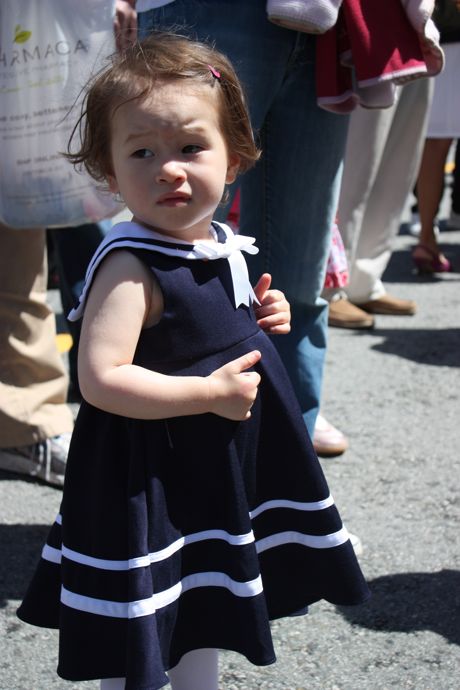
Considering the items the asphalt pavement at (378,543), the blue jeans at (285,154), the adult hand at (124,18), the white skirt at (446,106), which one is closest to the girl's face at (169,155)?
the blue jeans at (285,154)

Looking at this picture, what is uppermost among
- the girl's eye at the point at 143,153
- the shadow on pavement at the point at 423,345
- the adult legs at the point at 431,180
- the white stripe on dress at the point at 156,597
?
the girl's eye at the point at 143,153

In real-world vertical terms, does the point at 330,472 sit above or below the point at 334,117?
below

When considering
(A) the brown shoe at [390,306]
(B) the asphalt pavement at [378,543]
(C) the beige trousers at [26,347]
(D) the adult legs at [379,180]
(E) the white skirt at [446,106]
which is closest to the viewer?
(B) the asphalt pavement at [378,543]

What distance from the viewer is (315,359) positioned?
9.50 ft

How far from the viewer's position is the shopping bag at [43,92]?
278 cm

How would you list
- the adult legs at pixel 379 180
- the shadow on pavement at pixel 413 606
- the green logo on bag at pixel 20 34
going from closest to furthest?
the shadow on pavement at pixel 413 606
the green logo on bag at pixel 20 34
the adult legs at pixel 379 180

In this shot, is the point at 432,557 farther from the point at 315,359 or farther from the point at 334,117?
the point at 334,117

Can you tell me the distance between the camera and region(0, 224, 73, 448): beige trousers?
10.2 feet

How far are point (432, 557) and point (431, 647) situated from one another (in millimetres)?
431

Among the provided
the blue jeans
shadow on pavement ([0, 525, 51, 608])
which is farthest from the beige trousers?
the blue jeans

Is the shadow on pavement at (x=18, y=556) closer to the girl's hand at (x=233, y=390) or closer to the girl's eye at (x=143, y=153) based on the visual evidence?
the girl's hand at (x=233, y=390)

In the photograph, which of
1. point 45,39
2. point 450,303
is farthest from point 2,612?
point 450,303

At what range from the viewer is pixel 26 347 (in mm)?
3176

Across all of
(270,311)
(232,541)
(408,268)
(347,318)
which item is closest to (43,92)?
(270,311)
